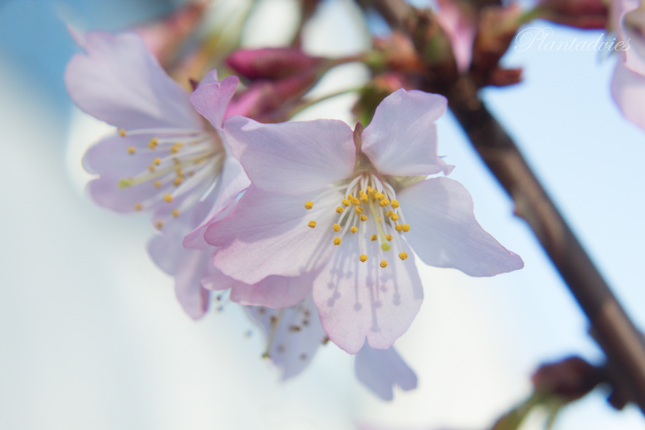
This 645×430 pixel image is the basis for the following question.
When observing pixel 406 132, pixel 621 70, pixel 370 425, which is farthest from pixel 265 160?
pixel 370 425

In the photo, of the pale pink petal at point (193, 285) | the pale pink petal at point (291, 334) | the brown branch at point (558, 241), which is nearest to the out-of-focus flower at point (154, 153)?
the pale pink petal at point (193, 285)

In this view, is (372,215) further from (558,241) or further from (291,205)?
(558,241)

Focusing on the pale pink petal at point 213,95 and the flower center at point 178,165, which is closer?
the pale pink petal at point 213,95

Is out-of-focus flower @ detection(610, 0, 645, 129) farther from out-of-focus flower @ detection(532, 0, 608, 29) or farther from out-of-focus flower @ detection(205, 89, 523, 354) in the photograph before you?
out-of-focus flower @ detection(205, 89, 523, 354)

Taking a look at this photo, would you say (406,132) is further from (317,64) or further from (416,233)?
→ (317,64)

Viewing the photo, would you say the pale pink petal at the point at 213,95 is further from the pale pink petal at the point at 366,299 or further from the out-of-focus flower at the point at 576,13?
the out-of-focus flower at the point at 576,13
